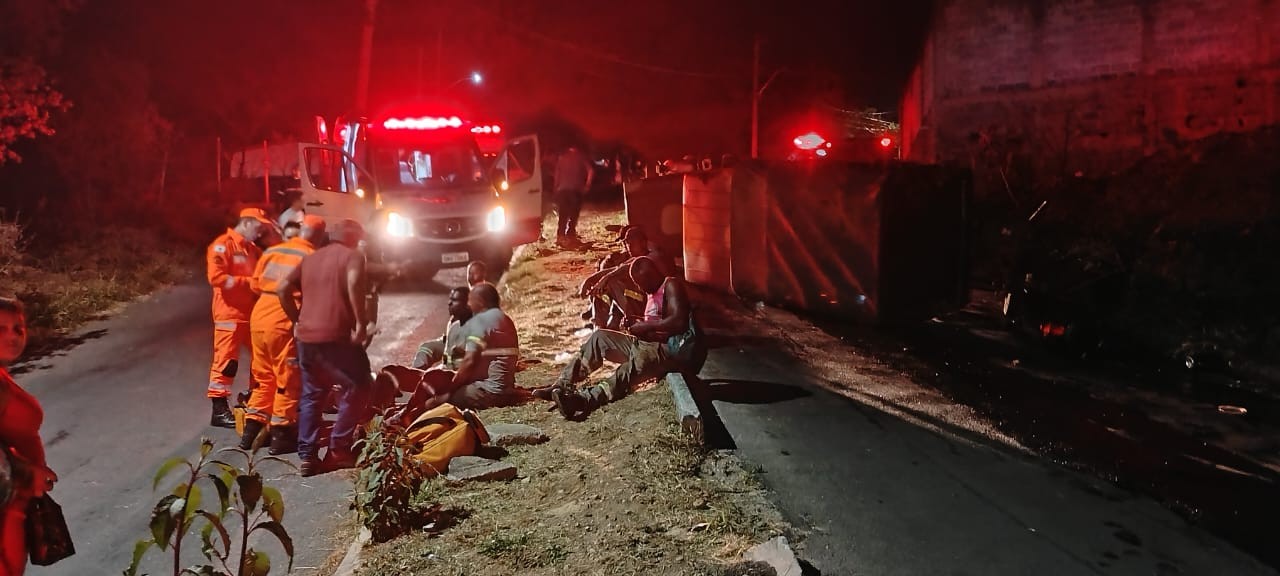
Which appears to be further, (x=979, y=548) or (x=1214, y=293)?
(x=1214, y=293)

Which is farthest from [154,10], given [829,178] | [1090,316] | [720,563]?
[720,563]

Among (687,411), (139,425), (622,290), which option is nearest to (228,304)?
(139,425)

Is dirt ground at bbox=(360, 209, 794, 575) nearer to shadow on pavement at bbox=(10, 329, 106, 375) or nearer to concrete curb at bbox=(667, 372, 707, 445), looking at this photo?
concrete curb at bbox=(667, 372, 707, 445)

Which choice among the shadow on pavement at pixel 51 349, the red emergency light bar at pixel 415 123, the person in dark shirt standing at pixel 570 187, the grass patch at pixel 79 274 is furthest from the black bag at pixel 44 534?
the person in dark shirt standing at pixel 570 187

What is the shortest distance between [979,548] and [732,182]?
6.25 metres

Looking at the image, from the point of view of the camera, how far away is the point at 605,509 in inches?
179

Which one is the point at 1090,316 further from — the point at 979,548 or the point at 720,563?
the point at 720,563

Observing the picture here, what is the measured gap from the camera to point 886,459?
5371mm

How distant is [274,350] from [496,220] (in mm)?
6950

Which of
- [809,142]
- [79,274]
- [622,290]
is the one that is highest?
[809,142]

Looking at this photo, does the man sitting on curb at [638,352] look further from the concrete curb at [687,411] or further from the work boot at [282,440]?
the work boot at [282,440]

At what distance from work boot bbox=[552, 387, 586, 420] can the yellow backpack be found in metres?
0.70

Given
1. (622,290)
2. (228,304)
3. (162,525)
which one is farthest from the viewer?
(622,290)

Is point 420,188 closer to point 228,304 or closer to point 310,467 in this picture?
point 228,304
